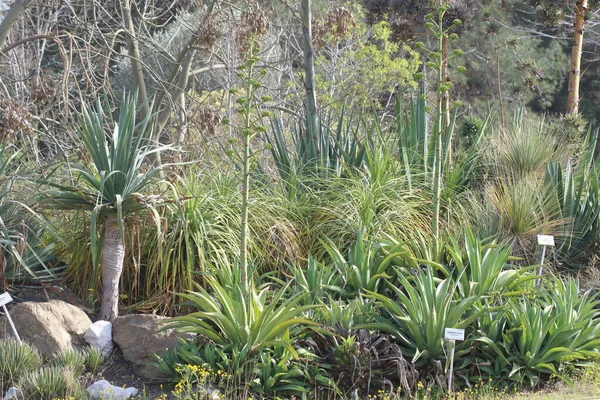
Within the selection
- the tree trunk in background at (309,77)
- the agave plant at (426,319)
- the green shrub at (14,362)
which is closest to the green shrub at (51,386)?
the green shrub at (14,362)

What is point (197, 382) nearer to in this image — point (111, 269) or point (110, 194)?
point (111, 269)

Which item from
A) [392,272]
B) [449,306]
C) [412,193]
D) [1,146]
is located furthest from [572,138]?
[1,146]

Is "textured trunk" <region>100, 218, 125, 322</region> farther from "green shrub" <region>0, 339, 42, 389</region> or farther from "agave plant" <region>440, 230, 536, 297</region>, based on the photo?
"agave plant" <region>440, 230, 536, 297</region>

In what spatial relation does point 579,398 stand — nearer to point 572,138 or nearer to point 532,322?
point 532,322

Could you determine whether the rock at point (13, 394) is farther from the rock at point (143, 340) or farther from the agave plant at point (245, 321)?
the agave plant at point (245, 321)

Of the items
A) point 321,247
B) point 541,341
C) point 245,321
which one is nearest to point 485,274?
point 541,341

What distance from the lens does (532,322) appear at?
6.60 m

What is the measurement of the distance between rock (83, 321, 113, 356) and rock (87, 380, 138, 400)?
63cm

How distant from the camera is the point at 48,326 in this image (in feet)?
22.0

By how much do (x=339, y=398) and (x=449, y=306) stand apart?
3.77 feet

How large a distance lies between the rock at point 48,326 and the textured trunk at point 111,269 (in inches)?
11.8

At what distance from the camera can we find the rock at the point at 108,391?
603 centimetres

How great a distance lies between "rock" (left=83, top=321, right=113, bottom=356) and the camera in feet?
22.4

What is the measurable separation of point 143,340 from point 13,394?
3.59ft
